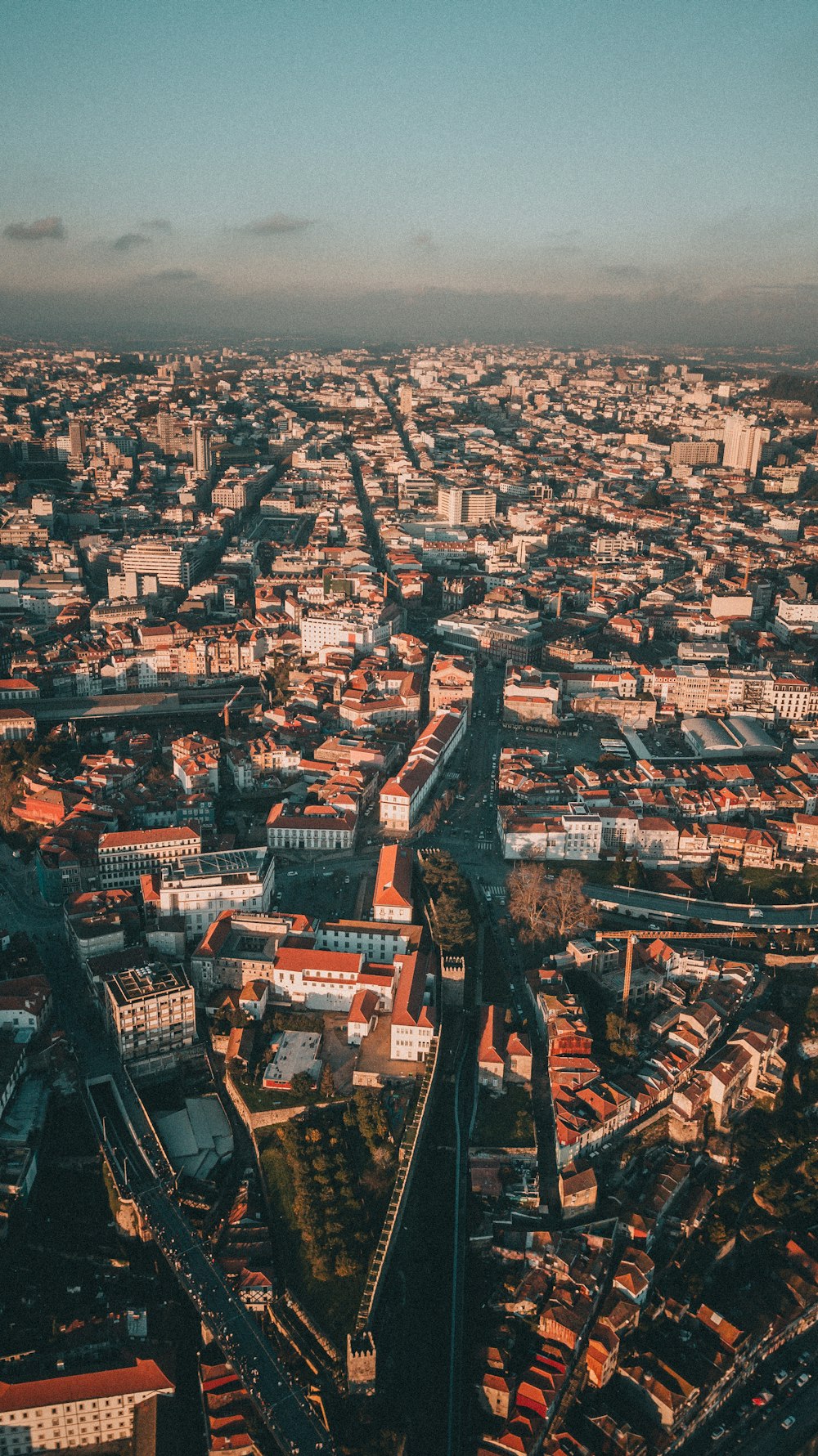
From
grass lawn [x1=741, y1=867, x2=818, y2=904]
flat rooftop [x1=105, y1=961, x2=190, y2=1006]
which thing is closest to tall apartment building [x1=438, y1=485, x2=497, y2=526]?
grass lawn [x1=741, y1=867, x2=818, y2=904]

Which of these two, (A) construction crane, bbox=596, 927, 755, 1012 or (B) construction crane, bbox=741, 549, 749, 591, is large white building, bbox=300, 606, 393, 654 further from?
(A) construction crane, bbox=596, 927, 755, 1012

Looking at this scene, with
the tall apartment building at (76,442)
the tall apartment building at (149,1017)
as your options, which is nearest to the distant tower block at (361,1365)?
the tall apartment building at (149,1017)

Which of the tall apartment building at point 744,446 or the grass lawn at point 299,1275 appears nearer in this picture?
the grass lawn at point 299,1275

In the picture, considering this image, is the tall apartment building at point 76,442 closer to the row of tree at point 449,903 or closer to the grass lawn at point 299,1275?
the row of tree at point 449,903

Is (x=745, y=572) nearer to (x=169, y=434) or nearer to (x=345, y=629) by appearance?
(x=345, y=629)

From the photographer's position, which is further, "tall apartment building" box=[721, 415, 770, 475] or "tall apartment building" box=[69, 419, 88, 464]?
"tall apartment building" box=[721, 415, 770, 475]

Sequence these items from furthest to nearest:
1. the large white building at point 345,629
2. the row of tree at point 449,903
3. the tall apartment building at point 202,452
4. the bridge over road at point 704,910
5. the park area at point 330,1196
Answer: the tall apartment building at point 202,452
the large white building at point 345,629
the bridge over road at point 704,910
the row of tree at point 449,903
the park area at point 330,1196

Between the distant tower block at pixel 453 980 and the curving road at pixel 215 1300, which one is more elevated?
the distant tower block at pixel 453 980
